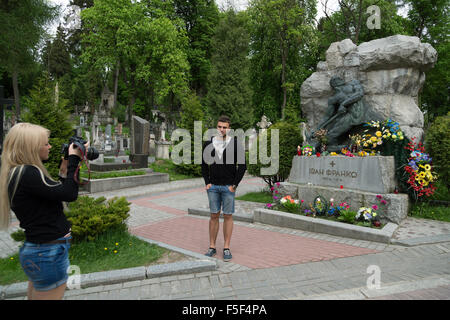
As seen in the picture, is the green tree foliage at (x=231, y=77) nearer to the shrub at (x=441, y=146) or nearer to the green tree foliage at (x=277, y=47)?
the green tree foliage at (x=277, y=47)

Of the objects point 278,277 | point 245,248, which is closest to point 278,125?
point 245,248

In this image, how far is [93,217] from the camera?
458 centimetres

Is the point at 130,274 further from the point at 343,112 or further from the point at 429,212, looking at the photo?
the point at 429,212

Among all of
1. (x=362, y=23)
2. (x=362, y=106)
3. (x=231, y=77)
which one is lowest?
(x=362, y=106)

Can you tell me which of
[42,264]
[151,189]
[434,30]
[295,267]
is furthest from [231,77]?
[42,264]

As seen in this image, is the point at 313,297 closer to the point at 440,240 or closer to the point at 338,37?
the point at 440,240

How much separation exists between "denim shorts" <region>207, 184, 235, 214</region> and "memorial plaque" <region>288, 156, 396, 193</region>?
3509mm

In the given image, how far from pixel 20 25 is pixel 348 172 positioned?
2210 centimetres

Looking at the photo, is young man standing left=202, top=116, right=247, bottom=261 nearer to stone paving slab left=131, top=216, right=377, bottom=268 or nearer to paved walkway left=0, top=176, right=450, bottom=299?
stone paving slab left=131, top=216, right=377, bottom=268

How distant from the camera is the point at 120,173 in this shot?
12.7 metres

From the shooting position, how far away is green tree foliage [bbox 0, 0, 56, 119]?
17.8 m

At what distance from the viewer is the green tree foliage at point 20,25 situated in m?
17.8

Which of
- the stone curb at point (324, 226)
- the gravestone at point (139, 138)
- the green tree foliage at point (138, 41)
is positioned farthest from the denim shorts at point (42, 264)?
the green tree foliage at point (138, 41)

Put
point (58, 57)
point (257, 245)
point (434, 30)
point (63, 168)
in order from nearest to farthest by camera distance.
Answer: point (63, 168) < point (257, 245) < point (434, 30) < point (58, 57)
